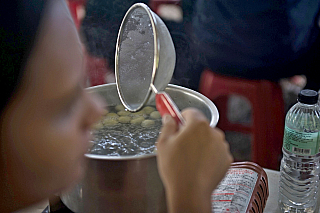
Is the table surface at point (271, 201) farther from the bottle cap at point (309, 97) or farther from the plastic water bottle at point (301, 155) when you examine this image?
the bottle cap at point (309, 97)

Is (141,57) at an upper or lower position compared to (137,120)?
upper

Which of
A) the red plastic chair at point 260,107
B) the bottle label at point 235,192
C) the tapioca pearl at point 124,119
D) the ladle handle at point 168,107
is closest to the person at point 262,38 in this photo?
the red plastic chair at point 260,107

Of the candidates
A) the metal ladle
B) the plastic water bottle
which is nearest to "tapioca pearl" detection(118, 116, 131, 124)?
the metal ladle

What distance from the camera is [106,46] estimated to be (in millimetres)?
2324

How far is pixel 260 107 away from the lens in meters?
1.44

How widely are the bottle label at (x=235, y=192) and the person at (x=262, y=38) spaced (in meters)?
0.72

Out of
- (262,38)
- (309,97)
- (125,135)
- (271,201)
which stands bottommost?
(271,201)

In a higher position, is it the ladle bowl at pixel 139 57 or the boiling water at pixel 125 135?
the ladle bowl at pixel 139 57

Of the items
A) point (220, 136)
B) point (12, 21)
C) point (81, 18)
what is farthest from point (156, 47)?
point (81, 18)

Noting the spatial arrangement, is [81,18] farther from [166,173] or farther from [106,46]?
[166,173]

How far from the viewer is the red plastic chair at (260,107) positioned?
1413mm

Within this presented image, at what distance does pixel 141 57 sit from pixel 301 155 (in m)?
0.48

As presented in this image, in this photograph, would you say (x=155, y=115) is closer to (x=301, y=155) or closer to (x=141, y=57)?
(x=141, y=57)

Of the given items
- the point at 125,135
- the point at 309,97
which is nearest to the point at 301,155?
the point at 309,97
